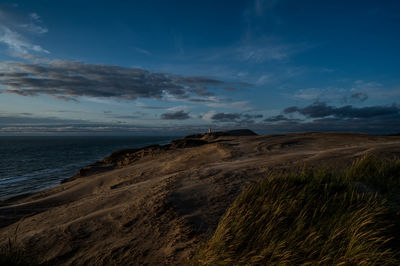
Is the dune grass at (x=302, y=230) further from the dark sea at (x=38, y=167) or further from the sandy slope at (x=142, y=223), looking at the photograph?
the dark sea at (x=38, y=167)

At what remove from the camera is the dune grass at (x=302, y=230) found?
2.75 metres

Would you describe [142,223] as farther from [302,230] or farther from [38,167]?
[38,167]

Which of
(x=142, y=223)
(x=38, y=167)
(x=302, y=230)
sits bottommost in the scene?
(x=38, y=167)

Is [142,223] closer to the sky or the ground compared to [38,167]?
closer to the sky

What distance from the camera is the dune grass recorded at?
2.75 meters

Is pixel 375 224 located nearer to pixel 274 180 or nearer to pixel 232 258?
pixel 274 180

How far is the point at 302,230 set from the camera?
325cm

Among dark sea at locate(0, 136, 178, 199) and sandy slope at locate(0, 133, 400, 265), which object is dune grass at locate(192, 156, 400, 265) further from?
dark sea at locate(0, 136, 178, 199)

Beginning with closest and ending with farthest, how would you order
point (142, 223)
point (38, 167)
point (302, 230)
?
point (302, 230)
point (142, 223)
point (38, 167)

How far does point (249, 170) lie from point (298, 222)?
4612 mm

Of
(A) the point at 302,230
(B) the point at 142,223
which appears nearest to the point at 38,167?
(B) the point at 142,223

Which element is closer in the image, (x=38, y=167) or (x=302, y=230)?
(x=302, y=230)

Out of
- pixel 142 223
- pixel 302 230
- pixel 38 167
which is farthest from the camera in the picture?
pixel 38 167

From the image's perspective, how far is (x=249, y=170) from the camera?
25.9 ft
